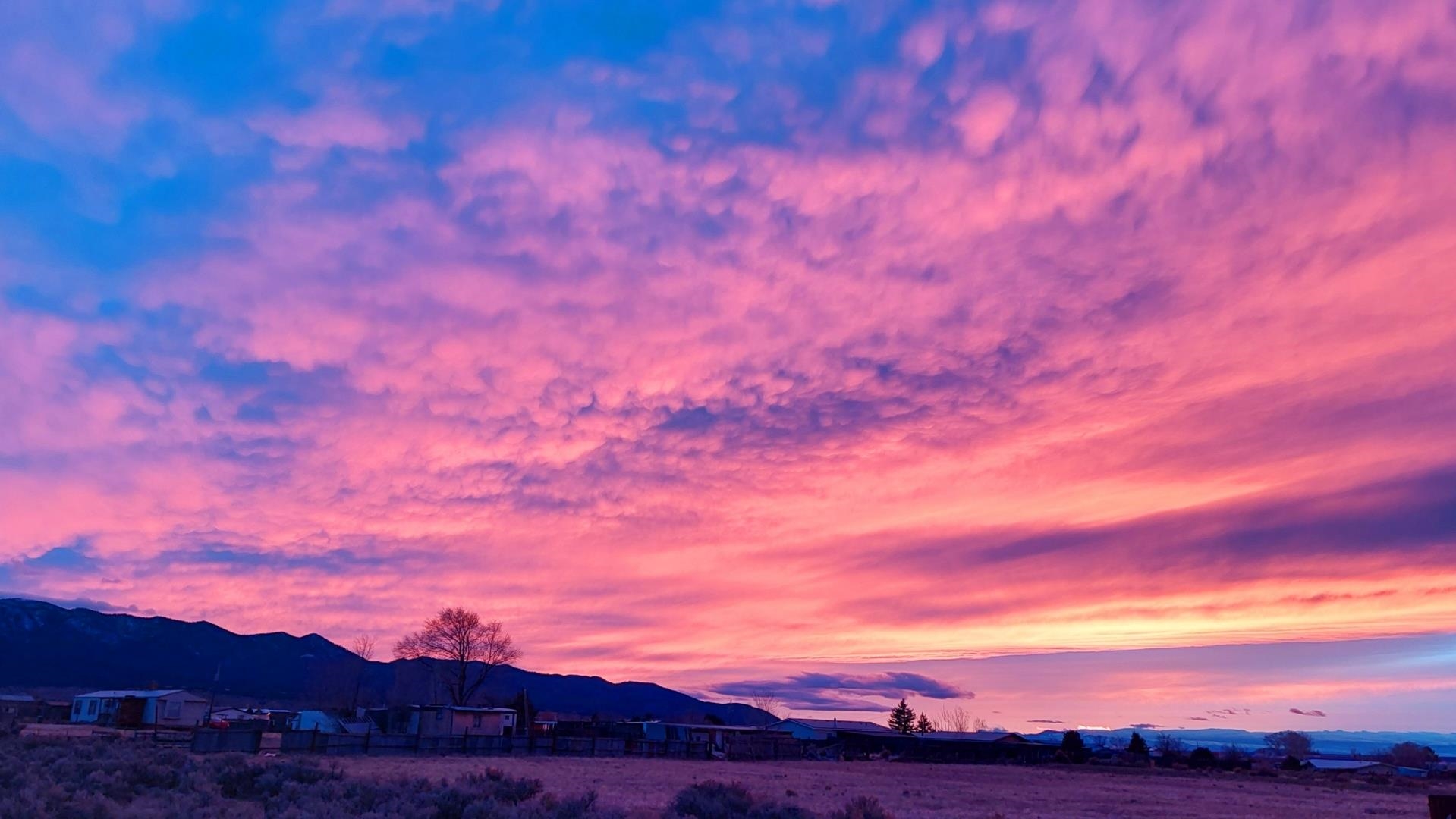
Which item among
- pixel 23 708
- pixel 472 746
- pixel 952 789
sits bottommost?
pixel 952 789

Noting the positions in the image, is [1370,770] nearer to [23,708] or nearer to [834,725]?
[834,725]

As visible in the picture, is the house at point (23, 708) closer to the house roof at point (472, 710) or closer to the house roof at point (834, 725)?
the house roof at point (472, 710)

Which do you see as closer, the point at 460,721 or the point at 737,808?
the point at 737,808

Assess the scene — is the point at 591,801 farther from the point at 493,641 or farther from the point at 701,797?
the point at 493,641

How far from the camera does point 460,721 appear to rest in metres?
81.4

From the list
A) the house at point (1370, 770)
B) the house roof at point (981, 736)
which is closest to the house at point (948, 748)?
the house roof at point (981, 736)

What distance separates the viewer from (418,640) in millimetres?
109188

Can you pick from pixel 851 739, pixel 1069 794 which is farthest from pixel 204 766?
pixel 851 739

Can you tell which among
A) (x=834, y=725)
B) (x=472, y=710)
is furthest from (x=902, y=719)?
(x=472, y=710)

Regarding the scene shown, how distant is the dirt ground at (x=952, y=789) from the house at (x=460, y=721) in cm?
2071

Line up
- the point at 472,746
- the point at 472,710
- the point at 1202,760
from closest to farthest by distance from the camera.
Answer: the point at 472,746, the point at 472,710, the point at 1202,760

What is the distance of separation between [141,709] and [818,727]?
267ft

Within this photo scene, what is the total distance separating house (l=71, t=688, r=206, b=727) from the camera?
86.5 metres

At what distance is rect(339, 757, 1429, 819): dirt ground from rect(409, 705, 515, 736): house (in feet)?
68.0
